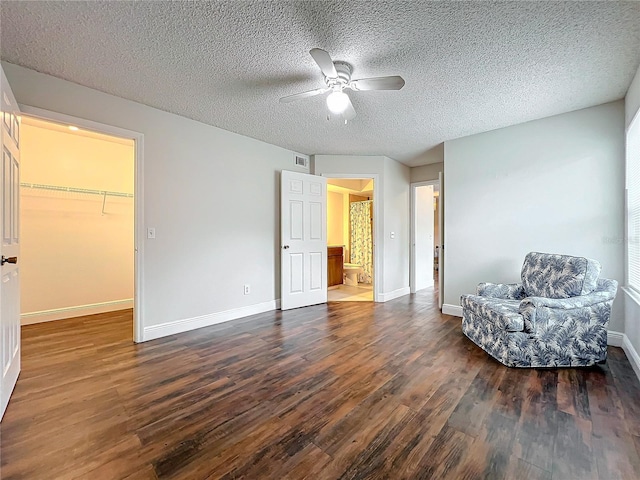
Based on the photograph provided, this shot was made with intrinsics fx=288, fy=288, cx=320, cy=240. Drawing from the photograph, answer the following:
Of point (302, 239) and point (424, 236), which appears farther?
point (424, 236)

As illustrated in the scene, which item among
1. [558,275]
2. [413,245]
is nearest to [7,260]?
[558,275]

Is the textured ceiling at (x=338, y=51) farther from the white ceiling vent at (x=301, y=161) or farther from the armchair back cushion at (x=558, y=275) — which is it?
the armchair back cushion at (x=558, y=275)

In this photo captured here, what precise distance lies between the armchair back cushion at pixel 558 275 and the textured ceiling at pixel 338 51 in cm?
157

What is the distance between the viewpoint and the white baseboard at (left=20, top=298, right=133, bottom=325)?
3.62 m

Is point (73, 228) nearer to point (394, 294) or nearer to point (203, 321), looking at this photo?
point (203, 321)

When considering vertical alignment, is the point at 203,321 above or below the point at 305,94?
below

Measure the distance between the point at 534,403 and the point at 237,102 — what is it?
11.4ft

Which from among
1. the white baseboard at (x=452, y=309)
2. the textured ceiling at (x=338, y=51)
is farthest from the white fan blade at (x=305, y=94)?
the white baseboard at (x=452, y=309)

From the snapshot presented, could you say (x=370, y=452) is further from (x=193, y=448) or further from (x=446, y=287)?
(x=446, y=287)

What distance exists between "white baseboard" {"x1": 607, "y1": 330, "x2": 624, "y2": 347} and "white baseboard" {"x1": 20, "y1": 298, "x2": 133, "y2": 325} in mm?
6083

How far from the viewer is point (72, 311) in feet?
12.9

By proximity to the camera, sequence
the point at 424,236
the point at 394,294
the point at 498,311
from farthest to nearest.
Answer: the point at 424,236 → the point at 394,294 → the point at 498,311

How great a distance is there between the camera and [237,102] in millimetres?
2910

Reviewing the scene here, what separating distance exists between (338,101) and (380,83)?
372 mm
